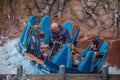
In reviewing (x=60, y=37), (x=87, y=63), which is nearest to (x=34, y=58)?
(x=60, y=37)

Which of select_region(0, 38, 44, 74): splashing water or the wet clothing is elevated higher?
the wet clothing

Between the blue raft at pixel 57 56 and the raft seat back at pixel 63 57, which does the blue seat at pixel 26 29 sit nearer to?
the blue raft at pixel 57 56

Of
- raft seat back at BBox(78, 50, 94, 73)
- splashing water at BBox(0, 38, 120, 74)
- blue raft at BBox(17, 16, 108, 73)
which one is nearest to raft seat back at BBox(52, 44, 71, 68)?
blue raft at BBox(17, 16, 108, 73)

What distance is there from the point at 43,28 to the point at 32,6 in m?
4.54

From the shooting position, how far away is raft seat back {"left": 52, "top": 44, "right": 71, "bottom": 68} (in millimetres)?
7809

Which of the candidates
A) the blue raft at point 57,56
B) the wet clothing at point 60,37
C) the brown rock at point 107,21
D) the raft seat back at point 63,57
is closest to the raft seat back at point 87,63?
the blue raft at point 57,56

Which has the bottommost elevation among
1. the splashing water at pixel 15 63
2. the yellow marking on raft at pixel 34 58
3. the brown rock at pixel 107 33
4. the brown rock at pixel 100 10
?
the splashing water at pixel 15 63

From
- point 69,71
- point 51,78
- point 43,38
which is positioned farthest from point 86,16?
point 51,78

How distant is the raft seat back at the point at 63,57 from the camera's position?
781cm

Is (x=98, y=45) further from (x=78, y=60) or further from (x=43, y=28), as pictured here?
(x=43, y=28)

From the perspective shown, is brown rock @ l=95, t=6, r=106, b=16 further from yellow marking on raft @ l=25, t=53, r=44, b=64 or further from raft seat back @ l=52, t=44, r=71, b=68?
raft seat back @ l=52, t=44, r=71, b=68

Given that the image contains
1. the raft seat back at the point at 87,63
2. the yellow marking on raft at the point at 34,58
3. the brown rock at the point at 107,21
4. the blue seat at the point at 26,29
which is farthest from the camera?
the brown rock at the point at 107,21

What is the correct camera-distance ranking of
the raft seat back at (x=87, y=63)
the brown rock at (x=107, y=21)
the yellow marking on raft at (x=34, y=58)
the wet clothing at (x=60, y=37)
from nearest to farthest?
the raft seat back at (x=87, y=63) < the yellow marking on raft at (x=34, y=58) < the wet clothing at (x=60, y=37) < the brown rock at (x=107, y=21)

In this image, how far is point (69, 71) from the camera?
312 inches
